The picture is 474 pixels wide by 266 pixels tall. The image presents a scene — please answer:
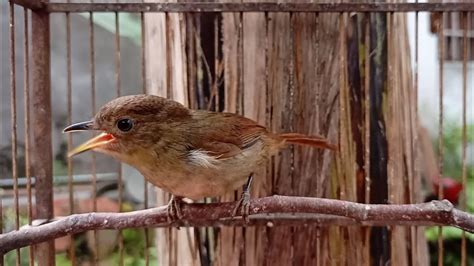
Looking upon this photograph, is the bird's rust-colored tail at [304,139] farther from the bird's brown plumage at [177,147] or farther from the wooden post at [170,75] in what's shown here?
the wooden post at [170,75]

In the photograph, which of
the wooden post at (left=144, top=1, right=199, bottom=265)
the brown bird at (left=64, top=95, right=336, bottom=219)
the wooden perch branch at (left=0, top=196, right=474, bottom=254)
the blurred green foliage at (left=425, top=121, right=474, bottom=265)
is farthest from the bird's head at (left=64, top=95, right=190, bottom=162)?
the blurred green foliage at (left=425, top=121, right=474, bottom=265)

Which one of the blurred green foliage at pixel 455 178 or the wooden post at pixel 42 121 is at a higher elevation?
the wooden post at pixel 42 121

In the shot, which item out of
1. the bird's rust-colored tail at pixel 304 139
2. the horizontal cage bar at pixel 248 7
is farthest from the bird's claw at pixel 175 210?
the horizontal cage bar at pixel 248 7

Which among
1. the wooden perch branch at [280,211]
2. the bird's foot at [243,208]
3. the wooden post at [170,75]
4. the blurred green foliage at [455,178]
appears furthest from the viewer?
the blurred green foliage at [455,178]

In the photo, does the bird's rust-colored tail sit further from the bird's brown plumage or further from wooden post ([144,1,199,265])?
wooden post ([144,1,199,265])

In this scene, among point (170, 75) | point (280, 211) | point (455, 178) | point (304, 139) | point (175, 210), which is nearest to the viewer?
point (280, 211)

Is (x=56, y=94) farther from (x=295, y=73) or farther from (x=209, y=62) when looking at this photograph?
(x=295, y=73)

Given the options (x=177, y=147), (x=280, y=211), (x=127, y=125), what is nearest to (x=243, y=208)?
(x=280, y=211)

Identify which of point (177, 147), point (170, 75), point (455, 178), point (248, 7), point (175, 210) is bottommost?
point (455, 178)

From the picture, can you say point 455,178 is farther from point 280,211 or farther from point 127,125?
point 127,125
